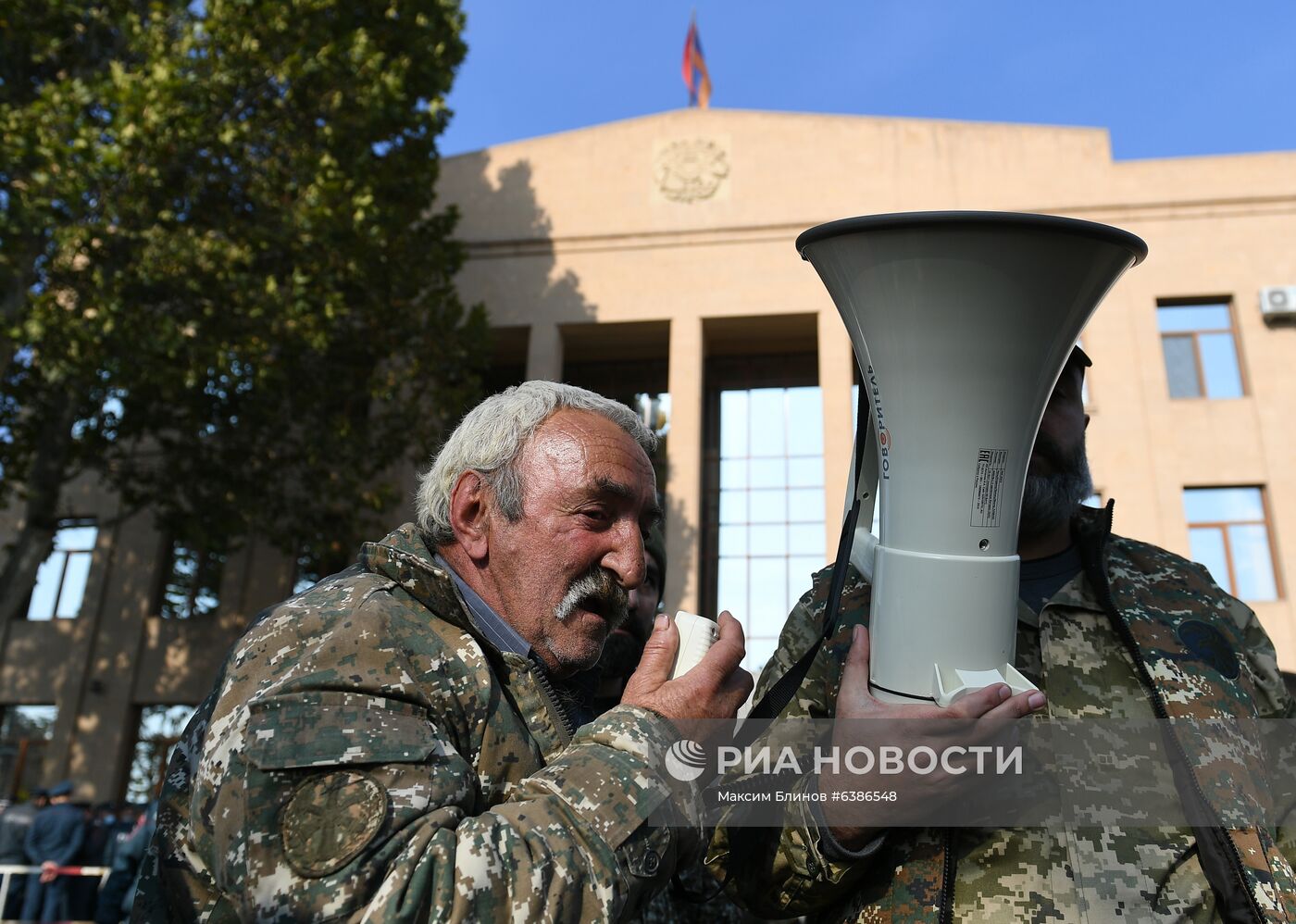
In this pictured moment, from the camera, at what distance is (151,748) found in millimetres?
15367

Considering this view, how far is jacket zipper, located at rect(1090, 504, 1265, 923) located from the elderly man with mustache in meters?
0.87

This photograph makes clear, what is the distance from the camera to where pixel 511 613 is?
Answer: 1.79 meters

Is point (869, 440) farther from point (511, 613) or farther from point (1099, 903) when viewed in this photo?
point (1099, 903)

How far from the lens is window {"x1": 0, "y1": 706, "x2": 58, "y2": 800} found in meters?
15.3

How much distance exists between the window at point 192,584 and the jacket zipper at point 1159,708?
16.0 meters

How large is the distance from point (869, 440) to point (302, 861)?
3.81 feet

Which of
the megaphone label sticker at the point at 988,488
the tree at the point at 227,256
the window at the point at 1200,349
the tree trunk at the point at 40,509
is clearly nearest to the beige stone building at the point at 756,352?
the window at the point at 1200,349

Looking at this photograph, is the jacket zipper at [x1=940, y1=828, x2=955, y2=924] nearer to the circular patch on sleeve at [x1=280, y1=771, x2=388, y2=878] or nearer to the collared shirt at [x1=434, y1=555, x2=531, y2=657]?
the collared shirt at [x1=434, y1=555, x2=531, y2=657]

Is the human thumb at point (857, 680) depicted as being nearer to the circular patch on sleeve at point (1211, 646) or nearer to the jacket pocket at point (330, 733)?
the jacket pocket at point (330, 733)

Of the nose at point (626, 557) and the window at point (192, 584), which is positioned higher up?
the window at point (192, 584)

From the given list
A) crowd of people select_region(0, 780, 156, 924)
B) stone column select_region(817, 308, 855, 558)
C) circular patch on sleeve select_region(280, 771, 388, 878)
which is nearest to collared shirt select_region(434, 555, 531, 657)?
circular patch on sleeve select_region(280, 771, 388, 878)

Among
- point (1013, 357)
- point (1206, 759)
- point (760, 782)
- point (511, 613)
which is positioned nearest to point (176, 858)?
point (511, 613)

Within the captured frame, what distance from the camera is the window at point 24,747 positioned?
15.3m

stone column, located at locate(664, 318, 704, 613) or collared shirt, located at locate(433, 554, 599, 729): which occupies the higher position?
stone column, located at locate(664, 318, 704, 613)
